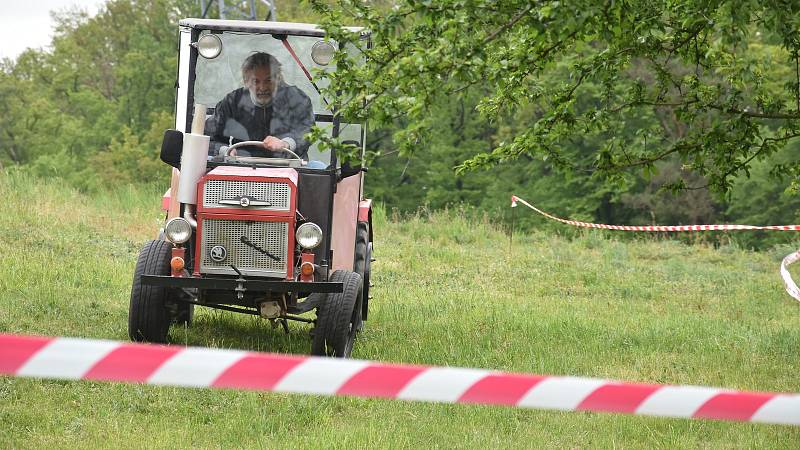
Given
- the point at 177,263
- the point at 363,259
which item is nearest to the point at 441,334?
the point at 363,259

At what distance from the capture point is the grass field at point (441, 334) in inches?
256

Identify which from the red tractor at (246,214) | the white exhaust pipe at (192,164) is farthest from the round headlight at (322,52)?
the white exhaust pipe at (192,164)

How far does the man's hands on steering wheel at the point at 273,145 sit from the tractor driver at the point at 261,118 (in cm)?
3

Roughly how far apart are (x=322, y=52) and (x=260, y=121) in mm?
699

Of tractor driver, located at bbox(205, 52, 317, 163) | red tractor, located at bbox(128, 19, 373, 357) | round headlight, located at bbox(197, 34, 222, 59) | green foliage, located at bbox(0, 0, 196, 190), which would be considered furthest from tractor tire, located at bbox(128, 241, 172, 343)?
green foliage, located at bbox(0, 0, 196, 190)

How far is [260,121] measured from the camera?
8797 mm

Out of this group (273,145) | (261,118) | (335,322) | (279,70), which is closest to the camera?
(335,322)

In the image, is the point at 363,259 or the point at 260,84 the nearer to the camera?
the point at 260,84

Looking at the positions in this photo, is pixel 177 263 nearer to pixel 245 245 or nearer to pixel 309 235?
pixel 245 245

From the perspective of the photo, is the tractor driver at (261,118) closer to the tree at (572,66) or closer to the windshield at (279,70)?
the windshield at (279,70)

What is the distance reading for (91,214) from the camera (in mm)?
19609

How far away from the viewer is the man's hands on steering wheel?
8664 mm

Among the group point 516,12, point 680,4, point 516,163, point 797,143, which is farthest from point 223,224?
point 516,163

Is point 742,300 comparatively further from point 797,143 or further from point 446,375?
point 797,143
